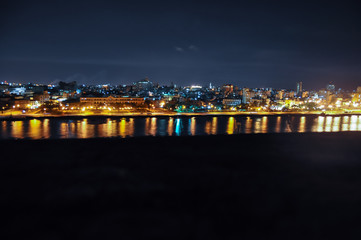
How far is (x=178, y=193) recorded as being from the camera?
10.0ft

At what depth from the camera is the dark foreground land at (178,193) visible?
7.47 feet

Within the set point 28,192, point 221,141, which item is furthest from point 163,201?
point 221,141

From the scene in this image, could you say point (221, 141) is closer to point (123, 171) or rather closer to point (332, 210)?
point (123, 171)

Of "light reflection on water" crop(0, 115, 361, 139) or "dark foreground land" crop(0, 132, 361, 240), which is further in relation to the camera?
"light reflection on water" crop(0, 115, 361, 139)

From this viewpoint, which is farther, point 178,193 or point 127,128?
point 127,128

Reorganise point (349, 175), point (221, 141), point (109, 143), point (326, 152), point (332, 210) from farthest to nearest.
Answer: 1. point (221, 141)
2. point (109, 143)
3. point (326, 152)
4. point (349, 175)
5. point (332, 210)

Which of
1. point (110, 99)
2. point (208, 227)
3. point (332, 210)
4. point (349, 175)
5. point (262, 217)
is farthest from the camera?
point (110, 99)

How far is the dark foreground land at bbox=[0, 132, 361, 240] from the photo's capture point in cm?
228

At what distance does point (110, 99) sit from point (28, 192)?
16877mm

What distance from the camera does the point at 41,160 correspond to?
4.48m

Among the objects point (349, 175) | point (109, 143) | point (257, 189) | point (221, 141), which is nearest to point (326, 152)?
point (349, 175)

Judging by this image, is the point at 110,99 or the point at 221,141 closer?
the point at 221,141

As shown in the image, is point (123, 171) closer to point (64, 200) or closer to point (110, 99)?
point (64, 200)

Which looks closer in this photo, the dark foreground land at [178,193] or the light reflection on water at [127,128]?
the dark foreground land at [178,193]
